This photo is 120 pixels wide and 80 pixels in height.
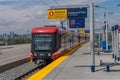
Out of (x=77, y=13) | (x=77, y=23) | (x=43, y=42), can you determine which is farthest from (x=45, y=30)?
(x=77, y=23)

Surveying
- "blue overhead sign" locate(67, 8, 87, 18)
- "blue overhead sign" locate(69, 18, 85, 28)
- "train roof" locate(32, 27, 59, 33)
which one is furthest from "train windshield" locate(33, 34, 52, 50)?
"blue overhead sign" locate(69, 18, 85, 28)

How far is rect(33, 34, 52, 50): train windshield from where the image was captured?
29219 millimetres

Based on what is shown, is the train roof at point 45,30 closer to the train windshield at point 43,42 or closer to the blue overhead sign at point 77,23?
the train windshield at point 43,42

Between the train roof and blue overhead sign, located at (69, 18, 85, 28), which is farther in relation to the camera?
blue overhead sign, located at (69, 18, 85, 28)

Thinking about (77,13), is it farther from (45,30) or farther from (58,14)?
(45,30)

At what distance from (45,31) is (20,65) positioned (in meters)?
3.93

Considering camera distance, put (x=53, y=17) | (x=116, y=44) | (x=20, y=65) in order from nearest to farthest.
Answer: (x=116, y=44)
(x=20, y=65)
(x=53, y=17)

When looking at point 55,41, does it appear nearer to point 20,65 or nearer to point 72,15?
point 20,65

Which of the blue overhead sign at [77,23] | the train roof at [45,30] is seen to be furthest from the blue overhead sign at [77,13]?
the train roof at [45,30]

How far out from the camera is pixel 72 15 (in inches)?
1986

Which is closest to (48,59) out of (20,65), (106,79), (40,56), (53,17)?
(40,56)

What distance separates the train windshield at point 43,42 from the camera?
29.2 m

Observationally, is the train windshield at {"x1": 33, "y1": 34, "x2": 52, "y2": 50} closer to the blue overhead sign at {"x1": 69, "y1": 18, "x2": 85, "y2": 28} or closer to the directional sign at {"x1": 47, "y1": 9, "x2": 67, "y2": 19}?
the directional sign at {"x1": 47, "y1": 9, "x2": 67, "y2": 19}

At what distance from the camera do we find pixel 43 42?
1153 inches
